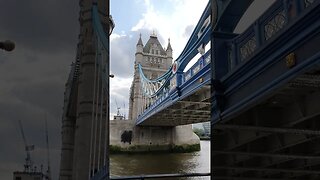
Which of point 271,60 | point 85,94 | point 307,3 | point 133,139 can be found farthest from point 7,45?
point 307,3

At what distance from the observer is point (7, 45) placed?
1.61 ft

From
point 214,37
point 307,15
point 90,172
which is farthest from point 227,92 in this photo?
point 307,15

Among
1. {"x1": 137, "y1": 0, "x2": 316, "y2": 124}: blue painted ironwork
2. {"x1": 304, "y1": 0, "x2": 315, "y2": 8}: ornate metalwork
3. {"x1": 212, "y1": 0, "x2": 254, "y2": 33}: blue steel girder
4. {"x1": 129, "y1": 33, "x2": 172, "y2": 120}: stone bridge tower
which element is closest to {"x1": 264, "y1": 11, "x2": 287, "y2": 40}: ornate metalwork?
{"x1": 137, "y1": 0, "x2": 316, "y2": 124}: blue painted ironwork

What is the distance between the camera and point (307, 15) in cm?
173

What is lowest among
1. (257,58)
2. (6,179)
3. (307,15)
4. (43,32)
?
(6,179)

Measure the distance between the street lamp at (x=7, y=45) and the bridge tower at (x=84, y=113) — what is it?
0.09 metres

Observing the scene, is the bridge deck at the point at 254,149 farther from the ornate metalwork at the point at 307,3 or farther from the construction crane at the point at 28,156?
the ornate metalwork at the point at 307,3

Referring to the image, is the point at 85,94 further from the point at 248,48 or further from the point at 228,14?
the point at 248,48

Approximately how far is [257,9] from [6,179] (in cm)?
51

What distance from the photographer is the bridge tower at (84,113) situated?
557mm

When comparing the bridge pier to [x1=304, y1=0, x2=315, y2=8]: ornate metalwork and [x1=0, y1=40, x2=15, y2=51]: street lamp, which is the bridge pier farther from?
[x1=304, y1=0, x2=315, y2=8]: ornate metalwork

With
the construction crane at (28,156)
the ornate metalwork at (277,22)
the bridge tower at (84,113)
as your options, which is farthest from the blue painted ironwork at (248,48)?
the construction crane at (28,156)

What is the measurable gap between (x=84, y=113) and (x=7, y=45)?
15cm

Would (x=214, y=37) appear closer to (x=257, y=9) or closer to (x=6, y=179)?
(x=257, y=9)
